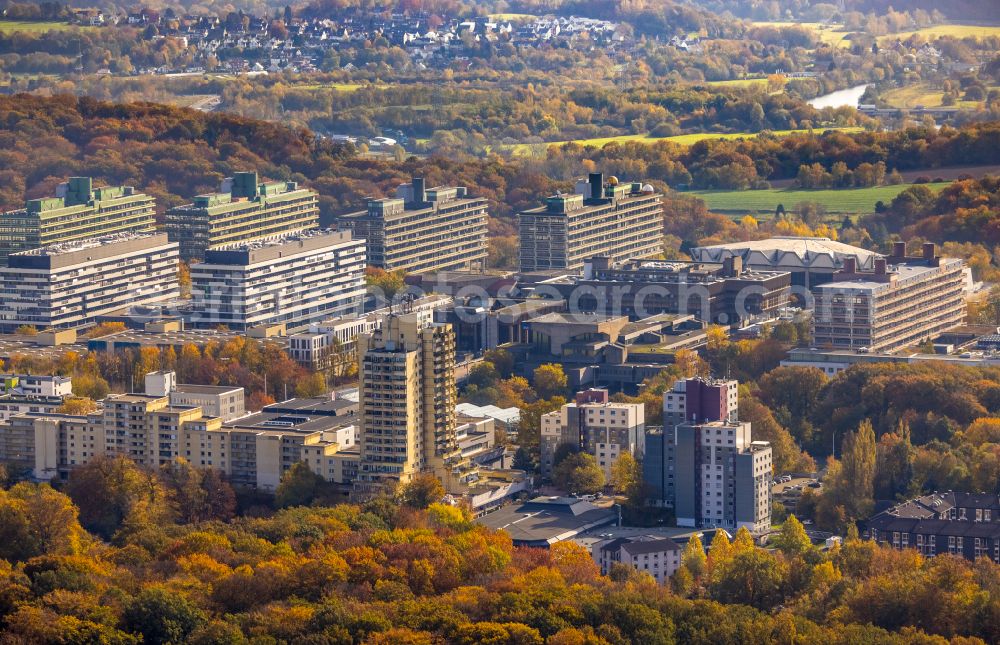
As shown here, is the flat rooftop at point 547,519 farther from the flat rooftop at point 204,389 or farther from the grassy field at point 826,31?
the grassy field at point 826,31

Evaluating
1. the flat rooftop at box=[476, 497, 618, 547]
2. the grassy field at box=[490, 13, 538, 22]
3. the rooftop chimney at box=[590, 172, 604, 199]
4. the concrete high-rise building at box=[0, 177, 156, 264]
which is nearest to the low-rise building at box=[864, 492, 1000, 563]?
the flat rooftop at box=[476, 497, 618, 547]

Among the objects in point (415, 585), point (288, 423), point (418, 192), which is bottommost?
point (415, 585)

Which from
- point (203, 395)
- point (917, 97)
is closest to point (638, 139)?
point (917, 97)

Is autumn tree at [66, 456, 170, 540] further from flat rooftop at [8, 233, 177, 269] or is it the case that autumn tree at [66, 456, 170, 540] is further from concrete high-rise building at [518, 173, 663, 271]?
concrete high-rise building at [518, 173, 663, 271]

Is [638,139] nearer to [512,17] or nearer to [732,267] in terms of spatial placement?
[732,267]

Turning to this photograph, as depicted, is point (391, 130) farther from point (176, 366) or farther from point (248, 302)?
point (176, 366)
